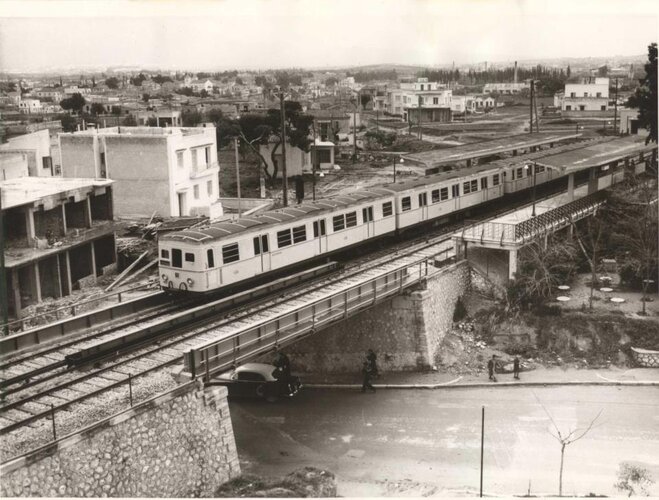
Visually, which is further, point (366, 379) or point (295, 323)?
point (366, 379)

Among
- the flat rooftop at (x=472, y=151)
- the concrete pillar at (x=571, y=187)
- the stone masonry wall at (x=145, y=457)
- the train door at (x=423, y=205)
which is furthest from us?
the flat rooftop at (x=472, y=151)

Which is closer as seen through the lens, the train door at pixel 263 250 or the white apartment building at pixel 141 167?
the train door at pixel 263 250

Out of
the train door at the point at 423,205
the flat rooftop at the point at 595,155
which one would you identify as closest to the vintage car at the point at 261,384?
the train door at the point at 423,205

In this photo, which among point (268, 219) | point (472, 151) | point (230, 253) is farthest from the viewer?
point (472, 151)

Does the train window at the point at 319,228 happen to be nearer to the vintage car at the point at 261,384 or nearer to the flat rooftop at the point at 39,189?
the vintage car at the point at 261,384

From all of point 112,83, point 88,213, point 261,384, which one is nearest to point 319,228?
point 261,384

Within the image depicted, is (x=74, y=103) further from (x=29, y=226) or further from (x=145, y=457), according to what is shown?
(x=145, y=457)

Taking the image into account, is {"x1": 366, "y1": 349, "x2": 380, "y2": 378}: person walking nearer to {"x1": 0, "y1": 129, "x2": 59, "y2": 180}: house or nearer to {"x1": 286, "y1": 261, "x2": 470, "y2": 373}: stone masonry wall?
{"x1": 286, "y1": 261, "x2": 470, "y2": 373}: stone masonry wall
